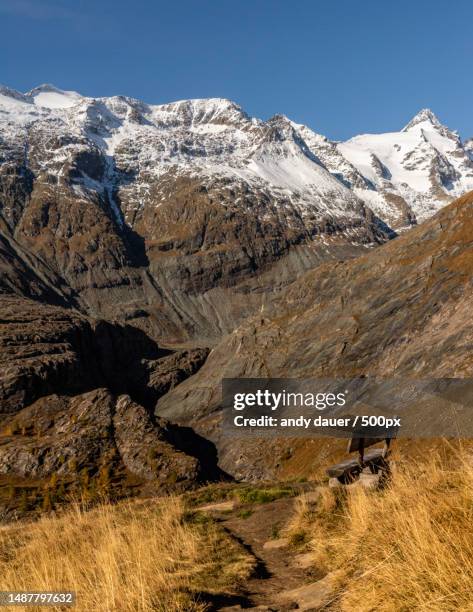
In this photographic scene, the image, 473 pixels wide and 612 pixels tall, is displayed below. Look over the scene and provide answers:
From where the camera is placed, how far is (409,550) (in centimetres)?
602

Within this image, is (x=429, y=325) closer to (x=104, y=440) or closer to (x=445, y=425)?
(x=445, y=425)

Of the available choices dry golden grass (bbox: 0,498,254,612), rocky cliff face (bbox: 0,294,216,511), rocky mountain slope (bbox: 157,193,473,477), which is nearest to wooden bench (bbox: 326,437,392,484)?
dry golden grass (bbox: 0,498,254,612)

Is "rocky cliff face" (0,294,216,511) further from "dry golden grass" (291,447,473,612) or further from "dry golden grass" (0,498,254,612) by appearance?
"dry golden grass" (291,447,473,612)

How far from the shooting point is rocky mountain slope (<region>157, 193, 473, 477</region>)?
6750cm

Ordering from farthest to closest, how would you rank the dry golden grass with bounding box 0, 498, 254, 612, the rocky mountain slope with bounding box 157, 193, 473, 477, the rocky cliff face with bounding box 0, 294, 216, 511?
1. the rocky mountain slope with bounding box 157, 193, 473, 477
2. the rocky cliff face with bounding box 0, 294, 216, 511
3. the dry golden grass with bounding box 0, 498, 254, 612

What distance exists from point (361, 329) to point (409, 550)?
77.4 meters

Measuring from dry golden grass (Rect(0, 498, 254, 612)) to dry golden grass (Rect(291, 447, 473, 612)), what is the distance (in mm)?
1668

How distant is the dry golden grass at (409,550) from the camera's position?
17.2 ft

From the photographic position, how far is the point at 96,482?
61812 millimetres

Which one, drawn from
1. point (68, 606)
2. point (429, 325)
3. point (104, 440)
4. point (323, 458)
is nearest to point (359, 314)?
point (429, 325)

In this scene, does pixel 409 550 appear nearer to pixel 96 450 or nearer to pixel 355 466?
pixel 355 466

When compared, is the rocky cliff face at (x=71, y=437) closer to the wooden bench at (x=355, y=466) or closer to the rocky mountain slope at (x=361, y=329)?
the rocky mountain slope at (x=361, y=329)

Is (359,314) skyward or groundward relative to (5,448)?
skyward

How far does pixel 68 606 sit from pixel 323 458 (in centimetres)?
5489
